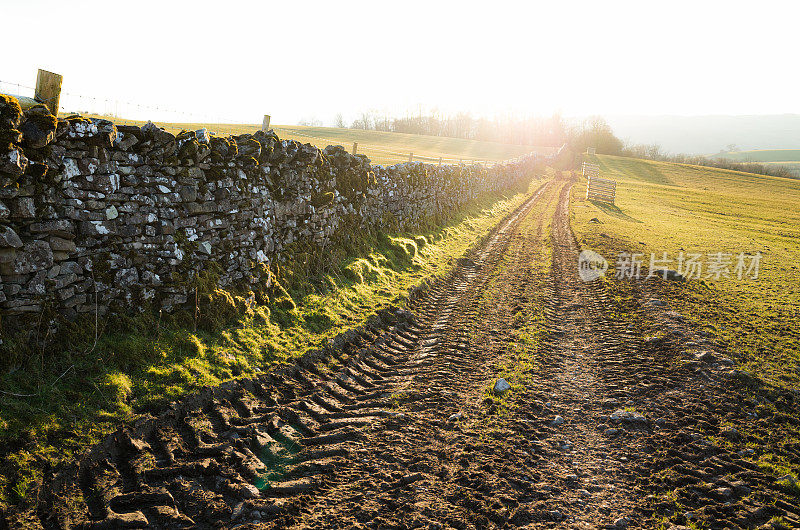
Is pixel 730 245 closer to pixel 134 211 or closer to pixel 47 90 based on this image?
pixel 134 211

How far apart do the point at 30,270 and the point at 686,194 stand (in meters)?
52.7

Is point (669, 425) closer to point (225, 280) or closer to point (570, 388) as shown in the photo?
point (570, 388)

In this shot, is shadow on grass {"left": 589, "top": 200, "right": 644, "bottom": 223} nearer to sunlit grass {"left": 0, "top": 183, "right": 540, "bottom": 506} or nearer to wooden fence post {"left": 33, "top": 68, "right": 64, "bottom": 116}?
sunlit grass {"left": 0, "top": 183, "right": 540, "bottom": 506}

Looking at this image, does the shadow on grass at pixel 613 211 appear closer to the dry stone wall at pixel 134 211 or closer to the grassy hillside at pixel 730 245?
the grassy hillside at pixel 730 245

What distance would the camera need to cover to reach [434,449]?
5.15 meters

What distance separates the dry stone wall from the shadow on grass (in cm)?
2168

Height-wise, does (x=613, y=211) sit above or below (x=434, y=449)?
above

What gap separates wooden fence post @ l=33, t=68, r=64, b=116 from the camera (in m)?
5.71

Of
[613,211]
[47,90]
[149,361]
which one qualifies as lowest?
[149,361]

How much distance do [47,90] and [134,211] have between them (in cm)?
183

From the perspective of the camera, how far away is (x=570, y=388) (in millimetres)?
6738

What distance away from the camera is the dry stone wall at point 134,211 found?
16.9ft

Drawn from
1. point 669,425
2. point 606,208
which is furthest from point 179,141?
point 606,208

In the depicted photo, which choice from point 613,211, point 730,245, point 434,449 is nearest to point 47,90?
point 434,449
